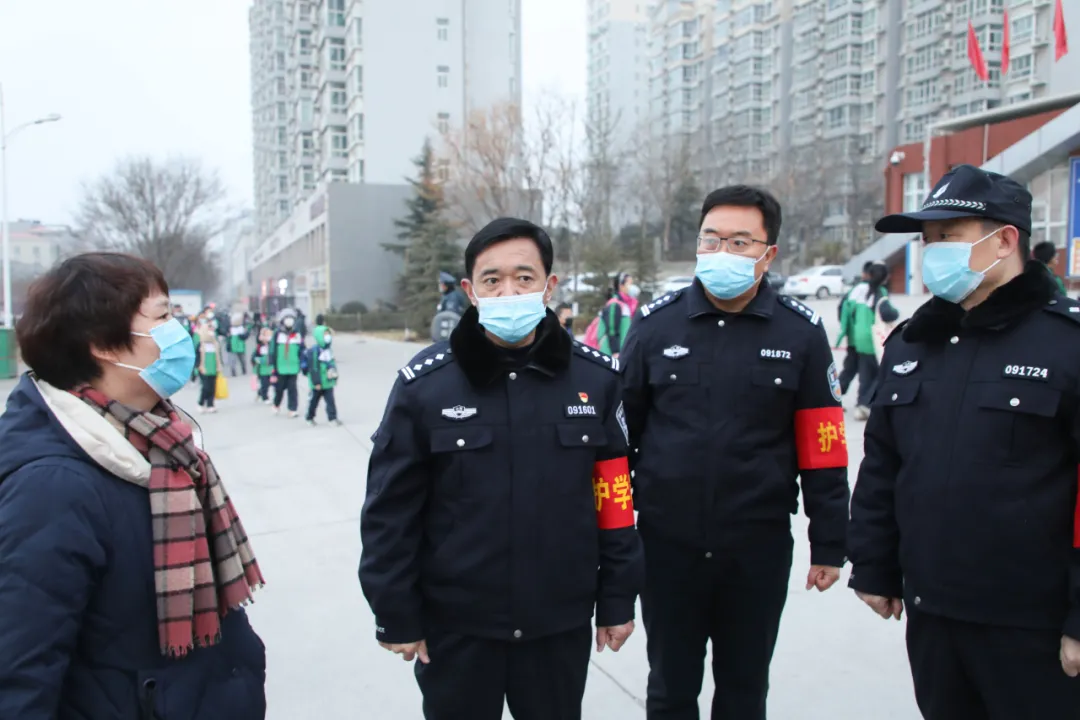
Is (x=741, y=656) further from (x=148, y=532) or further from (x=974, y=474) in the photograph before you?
(x=148, y=532)

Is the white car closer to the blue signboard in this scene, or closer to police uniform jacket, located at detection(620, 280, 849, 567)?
the blue signboard

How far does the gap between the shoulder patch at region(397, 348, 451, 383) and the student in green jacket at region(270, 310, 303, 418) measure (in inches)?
425

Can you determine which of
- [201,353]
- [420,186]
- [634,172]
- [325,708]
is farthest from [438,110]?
[325,708]

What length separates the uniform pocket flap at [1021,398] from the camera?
222 cm

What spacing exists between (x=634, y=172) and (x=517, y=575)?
197 ft

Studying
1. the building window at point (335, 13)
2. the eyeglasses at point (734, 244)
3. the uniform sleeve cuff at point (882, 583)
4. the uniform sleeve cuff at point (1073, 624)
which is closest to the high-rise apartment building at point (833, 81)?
the building window at point (335, 13)

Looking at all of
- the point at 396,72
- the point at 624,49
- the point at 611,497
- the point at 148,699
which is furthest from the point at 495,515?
the point at 624,49

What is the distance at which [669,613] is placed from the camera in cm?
291

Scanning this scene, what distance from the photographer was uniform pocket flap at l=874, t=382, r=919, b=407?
2484 mm

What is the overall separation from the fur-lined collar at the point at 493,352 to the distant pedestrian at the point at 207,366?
39.6 ft

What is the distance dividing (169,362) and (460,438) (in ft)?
2.55

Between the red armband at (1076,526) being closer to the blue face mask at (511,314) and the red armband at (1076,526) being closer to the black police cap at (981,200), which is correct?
the black police cap at (981,200)

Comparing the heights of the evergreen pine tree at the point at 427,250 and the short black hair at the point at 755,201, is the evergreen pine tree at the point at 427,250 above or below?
above

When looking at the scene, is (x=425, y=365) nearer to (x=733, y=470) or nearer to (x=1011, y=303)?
(x=733, y=470)
